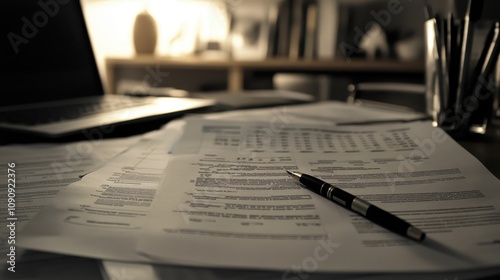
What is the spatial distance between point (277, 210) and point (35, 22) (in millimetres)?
752

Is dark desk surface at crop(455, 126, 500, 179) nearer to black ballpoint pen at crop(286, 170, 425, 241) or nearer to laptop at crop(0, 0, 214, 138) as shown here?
black ballpoint pen at crop(286, 170, 425, 241)

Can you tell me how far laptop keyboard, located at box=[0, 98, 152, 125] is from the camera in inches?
24.5

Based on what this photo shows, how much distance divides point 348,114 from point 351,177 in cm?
34

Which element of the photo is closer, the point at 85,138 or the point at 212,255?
the point at 212,255

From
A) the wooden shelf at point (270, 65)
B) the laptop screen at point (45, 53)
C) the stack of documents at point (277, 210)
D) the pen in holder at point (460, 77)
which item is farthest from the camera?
the wooden shelf at point (270, 65)

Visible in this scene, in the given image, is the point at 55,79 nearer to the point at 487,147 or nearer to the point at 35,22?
the point at 35,22

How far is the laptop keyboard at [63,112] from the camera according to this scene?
2.04ft

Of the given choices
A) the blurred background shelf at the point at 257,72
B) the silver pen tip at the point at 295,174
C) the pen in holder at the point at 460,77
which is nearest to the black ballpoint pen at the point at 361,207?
the silver pen tip at the point at 295,174

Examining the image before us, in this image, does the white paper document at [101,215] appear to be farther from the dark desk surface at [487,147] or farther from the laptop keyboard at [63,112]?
the dark desk surface at [487,147]

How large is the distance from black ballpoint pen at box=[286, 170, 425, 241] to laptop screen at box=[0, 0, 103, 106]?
67 centimetres

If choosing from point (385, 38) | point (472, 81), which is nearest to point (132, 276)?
point (472, 81)

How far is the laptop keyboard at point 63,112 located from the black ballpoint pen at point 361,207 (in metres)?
0.42

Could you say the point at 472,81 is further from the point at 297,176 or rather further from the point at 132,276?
the point at 132,276

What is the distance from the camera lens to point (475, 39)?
601 mm
